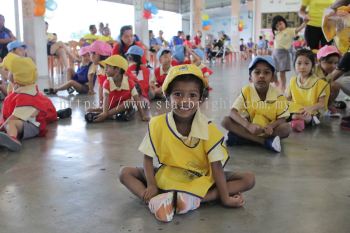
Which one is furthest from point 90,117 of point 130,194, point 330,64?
point 330,64

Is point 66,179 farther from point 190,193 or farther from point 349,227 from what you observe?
point 349,227

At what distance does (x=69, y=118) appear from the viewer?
3.86 m

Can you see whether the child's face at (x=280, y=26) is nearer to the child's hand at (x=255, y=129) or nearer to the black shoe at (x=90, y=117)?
the black shoe at (x=90, y=117)

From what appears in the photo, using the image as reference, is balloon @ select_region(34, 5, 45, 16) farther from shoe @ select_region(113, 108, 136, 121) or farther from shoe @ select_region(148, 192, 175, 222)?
shoe @ select_region(148, 192, 175, 222)

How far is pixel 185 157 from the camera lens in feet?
5.65

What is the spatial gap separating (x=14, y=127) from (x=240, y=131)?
1563 mm

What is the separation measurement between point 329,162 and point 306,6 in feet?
9.89

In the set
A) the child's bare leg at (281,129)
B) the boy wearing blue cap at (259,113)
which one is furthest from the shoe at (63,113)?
the child's bare leg at (281,129)

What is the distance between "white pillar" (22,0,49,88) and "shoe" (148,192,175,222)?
666 cm

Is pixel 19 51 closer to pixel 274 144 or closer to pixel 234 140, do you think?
pixel 234 140

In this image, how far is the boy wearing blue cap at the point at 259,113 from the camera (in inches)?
104

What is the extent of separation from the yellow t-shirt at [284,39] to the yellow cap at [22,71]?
3.48 m

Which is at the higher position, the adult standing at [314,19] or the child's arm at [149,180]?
the adult standing at [314,19]

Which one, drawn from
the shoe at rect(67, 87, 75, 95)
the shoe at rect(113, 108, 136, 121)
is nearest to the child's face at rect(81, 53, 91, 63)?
the shoe at rect(67, 87, 75, 95)
